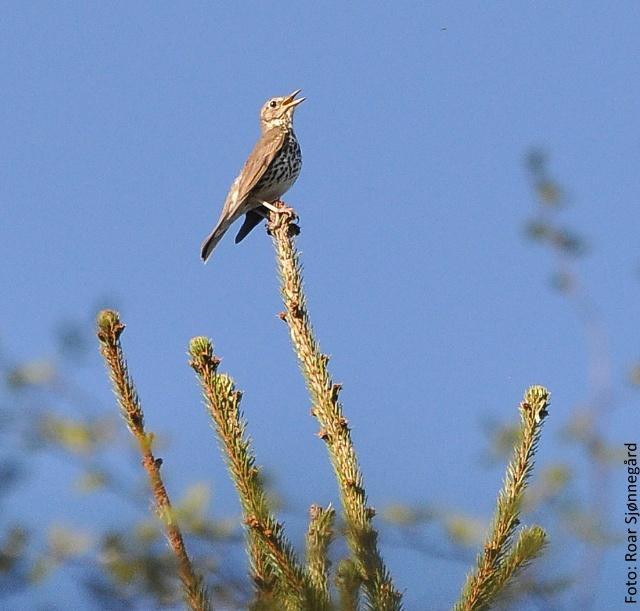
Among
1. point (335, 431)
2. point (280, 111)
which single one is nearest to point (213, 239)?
point (280, 111)

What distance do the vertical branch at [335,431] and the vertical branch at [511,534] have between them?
7.9 inches

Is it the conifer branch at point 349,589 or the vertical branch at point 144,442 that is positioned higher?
the vertical branch at point 144,442

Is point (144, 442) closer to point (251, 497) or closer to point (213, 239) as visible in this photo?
point (251, 497)

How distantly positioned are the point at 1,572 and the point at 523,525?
1.27m

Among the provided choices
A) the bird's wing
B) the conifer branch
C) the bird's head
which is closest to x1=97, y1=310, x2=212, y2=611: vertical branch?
the conifer branch

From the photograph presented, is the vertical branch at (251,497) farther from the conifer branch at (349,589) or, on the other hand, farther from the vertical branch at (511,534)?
the vertical branch at (511,534)

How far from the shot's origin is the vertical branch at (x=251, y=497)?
2488 mm

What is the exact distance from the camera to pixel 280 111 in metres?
9.50

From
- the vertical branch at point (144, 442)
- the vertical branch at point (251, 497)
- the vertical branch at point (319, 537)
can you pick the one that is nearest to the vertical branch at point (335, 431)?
the vertical branch at point (319, 537)

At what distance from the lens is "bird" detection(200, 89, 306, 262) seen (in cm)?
780

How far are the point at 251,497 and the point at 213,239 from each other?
17.4 feet

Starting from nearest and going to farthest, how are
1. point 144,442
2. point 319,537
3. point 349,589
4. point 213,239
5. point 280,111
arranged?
point 349,589, point 144,442, point 319,537, point 213,239, point 280,111

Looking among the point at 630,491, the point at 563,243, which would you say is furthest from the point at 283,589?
the point at 563,243

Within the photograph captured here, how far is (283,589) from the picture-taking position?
98.7 inches
